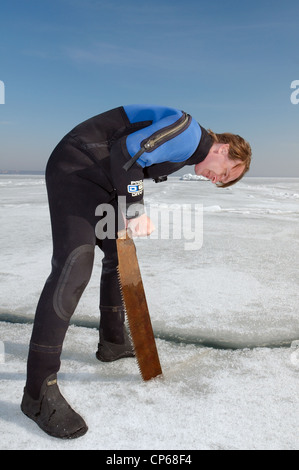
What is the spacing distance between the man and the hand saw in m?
0.12

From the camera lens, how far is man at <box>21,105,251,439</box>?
149 cm

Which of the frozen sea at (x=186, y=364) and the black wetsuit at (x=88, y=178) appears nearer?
the frozen sea at (x=186, y=364)

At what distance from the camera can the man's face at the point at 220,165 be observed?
5.46ft

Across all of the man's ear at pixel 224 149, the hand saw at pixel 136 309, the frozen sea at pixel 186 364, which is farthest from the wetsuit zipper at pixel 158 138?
the frozen sea at pixel 186 364

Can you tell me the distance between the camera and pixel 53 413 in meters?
1.45

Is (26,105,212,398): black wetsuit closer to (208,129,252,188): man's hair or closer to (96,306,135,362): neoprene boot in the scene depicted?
(208,129,252,188): man's hair

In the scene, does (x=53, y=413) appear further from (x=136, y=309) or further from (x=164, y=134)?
(x=164, y=134)

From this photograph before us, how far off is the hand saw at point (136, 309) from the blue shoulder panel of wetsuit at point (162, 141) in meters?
0.40

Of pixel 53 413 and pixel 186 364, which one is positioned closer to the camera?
pixel 53 413

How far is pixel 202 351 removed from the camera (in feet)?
6.63

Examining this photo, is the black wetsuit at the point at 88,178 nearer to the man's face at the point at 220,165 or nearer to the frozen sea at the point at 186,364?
the man's face at the point at 220,165

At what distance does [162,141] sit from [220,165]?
13.3 inches

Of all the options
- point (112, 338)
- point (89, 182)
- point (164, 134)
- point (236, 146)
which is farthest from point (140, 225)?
point (112, 338)
